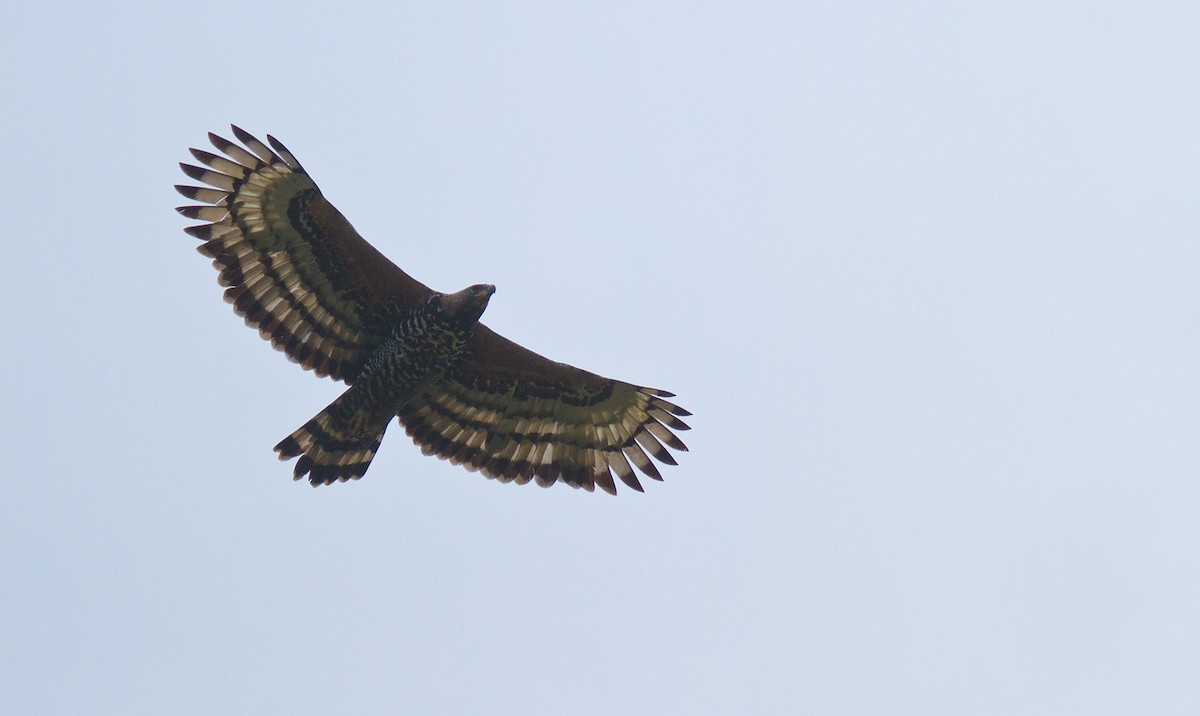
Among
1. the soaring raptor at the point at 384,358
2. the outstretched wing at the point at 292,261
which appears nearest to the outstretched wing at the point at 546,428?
the soaring raptor at the point at 384,358

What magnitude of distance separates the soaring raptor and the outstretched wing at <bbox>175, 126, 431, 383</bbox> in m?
0.01

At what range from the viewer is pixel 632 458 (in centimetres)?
2097

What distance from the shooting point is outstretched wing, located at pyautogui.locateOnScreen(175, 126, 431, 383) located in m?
19.6

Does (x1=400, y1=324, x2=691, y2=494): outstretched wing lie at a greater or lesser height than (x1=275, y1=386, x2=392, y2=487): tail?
greater

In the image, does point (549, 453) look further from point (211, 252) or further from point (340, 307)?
point (211, 252)

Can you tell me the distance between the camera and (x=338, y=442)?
20.2m

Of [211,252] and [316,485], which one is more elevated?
[211,252]

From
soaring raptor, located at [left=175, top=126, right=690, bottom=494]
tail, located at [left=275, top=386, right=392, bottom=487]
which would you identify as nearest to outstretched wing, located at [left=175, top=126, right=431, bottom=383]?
soaring raptor, located at [left=175, top=126, right=690, bottom=494]

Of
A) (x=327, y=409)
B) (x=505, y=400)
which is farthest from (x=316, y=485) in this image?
(x=505, y=400)

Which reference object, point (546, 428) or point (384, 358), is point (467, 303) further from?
Answer: point (546, 428)

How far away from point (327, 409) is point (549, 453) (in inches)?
99.1

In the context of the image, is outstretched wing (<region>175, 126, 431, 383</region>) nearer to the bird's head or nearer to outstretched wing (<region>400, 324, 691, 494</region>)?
the bird's head

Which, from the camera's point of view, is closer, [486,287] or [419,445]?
[486,287]

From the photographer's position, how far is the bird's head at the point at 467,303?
19.5 metres
